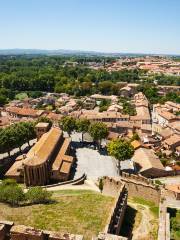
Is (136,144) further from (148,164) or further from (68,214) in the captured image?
(68,214)

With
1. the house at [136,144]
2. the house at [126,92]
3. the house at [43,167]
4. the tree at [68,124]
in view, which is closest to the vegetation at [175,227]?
the house at [43,167]

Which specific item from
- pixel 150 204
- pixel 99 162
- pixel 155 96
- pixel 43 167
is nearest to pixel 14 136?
pixel 43 167

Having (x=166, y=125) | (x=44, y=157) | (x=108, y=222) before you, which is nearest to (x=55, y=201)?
(x=108, y=222)

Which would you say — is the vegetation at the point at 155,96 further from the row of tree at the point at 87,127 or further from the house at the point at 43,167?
the house at the point at 43,167

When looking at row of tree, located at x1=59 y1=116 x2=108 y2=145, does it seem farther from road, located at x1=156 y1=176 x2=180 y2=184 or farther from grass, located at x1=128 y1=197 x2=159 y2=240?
grass, located at x1=128 y1=197 x2=159 y2=240

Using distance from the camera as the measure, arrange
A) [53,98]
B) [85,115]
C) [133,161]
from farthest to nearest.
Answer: [53,98] → [85,115] → [133,161]

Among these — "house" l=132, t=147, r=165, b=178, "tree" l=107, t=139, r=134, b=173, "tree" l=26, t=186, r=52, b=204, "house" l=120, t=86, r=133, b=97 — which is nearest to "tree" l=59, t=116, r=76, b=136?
"house" l=132, t=147, r=165, b=178

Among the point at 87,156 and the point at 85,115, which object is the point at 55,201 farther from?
the point at 85,115
